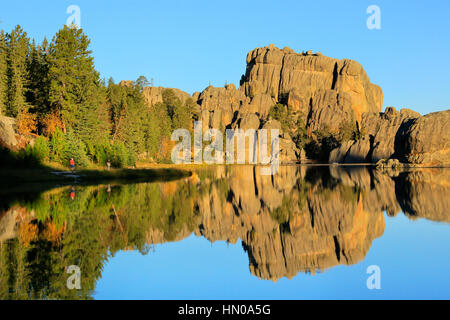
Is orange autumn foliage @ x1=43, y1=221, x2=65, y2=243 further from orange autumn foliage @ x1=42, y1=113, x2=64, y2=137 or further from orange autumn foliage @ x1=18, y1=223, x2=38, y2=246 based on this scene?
orange autumn foliage @ x1=42, y1=113, x2=64, y2=137

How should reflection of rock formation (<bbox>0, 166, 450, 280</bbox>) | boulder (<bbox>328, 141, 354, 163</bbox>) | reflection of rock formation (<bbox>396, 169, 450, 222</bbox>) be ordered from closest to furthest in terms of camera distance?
1. reflection of rock formation (<bbox>0, 166, 450, 280</bbox>)
2. reflection of rock formation (<bbox>396, 169, 450, 222</bbox>)
3. boulder (<bbox>328, 141, 354, 163</bbox>)

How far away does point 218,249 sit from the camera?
1385cm

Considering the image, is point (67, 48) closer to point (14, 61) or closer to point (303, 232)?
point (14, 61)

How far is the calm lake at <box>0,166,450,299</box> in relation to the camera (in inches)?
350

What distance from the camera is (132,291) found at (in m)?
8.66

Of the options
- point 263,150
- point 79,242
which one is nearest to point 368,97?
point 263,150

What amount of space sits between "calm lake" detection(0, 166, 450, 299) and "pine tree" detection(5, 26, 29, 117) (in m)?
39.0

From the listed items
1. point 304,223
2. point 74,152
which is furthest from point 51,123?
point 304,223

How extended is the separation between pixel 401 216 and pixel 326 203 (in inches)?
187

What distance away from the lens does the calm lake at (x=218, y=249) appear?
8883 mm

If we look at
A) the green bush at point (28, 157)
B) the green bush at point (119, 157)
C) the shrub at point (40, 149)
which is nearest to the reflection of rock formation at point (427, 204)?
the green bush at point (28, 157)

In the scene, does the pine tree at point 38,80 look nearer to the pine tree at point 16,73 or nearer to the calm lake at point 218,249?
the pine tree at point 16,73

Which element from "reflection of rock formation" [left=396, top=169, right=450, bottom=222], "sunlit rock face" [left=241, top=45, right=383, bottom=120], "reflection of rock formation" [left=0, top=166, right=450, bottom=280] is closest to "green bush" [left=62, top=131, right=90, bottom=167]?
"reflection of rock formation" [left=0, top=166, right=450, bottom=280]
